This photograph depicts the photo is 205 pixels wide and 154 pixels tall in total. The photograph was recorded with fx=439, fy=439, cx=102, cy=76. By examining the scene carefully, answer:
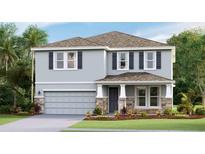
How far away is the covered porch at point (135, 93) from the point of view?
32.0m

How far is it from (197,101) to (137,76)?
22750 mm

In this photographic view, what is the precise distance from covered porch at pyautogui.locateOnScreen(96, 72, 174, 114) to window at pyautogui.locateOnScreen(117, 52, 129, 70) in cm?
72

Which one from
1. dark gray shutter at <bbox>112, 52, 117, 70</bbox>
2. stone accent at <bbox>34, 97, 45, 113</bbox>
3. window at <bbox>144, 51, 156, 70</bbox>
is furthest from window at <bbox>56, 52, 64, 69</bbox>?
window at <bbox>144, 51, 156, 70</bbox>

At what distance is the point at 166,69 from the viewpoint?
33531 millimetres

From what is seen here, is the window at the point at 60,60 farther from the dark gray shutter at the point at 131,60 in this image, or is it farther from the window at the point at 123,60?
the dark gray shutter at the point at 131,60

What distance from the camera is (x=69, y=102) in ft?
110

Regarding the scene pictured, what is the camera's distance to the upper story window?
33438mm

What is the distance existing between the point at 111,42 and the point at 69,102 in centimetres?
615

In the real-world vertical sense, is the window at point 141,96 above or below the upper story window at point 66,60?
below

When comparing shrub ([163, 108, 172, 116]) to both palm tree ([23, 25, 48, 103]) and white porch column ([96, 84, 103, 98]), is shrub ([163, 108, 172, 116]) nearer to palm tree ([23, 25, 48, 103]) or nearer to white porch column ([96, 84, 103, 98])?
white porch column ([96, 84, 103, 98])

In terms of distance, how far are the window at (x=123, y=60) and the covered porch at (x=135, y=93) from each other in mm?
716

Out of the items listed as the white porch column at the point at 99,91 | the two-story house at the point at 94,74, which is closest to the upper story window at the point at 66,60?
the two-story house at the point at 94,74
